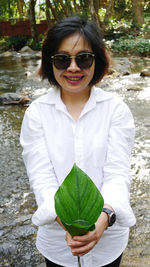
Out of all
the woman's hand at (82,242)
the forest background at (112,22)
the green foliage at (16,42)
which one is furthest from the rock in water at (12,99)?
the green foliage at (16,42)

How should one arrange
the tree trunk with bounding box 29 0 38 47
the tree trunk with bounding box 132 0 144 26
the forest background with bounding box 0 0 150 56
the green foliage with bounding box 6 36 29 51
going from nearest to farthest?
1. the forest background with bounding box 0 0 150 56
2. the tree trunk with bounding box 29 0 38 47
3. the tree trunk with bounding box 132 0 144 26
4. the green foliage with bounding box 6 36 29 51

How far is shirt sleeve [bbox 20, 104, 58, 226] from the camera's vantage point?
1.05 metres

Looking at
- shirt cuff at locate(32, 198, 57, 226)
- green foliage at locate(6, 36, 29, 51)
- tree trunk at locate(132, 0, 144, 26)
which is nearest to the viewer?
shirt cuff at locate(32, 198, 57, 226)

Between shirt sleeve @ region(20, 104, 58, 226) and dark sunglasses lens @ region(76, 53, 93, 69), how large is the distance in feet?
0.86

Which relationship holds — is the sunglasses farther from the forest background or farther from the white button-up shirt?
the forest background

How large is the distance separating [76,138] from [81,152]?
59 mm

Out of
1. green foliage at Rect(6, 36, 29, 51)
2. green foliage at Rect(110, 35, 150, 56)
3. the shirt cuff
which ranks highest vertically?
the shirt cuff

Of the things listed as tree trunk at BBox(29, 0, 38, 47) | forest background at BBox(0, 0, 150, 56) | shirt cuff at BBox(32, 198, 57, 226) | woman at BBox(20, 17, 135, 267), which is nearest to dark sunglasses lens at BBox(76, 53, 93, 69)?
woman at BBox(20, 17, 135, 267)

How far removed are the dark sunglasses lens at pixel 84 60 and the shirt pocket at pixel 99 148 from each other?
28 cm

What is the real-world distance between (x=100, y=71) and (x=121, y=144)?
37 cm

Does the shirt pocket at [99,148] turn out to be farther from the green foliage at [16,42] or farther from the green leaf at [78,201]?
the green foliage at [16,42]

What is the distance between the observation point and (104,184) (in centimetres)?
112

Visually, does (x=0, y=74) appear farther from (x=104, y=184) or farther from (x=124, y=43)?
(x=104, y=184)

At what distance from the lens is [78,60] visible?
3.83ft
